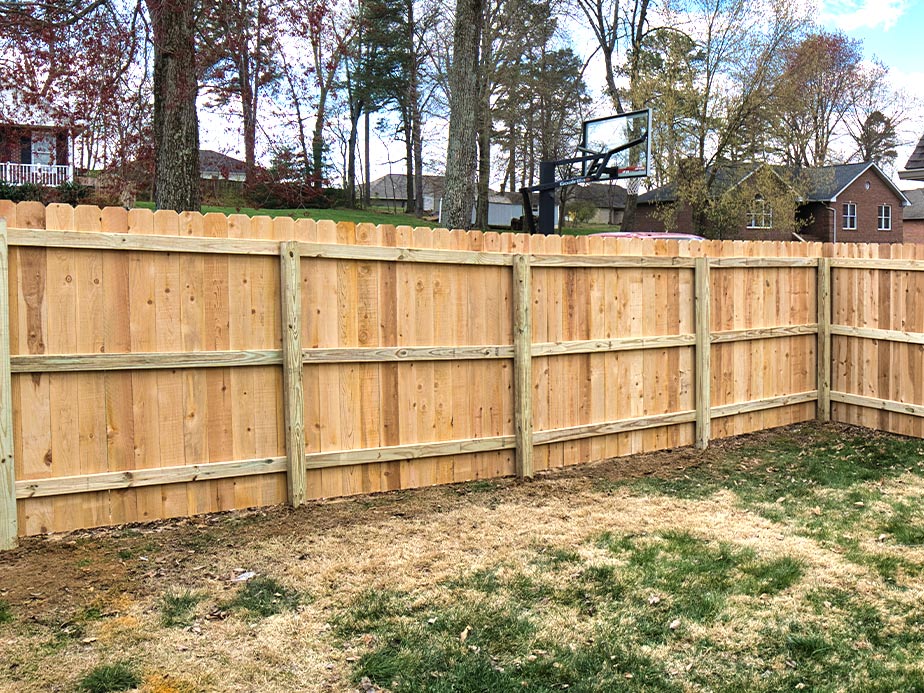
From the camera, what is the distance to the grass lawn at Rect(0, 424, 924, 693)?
345 centimetres

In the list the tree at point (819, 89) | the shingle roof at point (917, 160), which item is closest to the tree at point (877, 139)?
the tree at point (819, 89)

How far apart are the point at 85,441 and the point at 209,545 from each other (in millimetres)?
959

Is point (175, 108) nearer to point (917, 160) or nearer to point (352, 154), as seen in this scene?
point (917, 160)

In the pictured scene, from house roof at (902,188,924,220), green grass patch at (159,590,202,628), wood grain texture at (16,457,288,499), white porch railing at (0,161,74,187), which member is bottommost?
green grass patch at (159,590,202,628)

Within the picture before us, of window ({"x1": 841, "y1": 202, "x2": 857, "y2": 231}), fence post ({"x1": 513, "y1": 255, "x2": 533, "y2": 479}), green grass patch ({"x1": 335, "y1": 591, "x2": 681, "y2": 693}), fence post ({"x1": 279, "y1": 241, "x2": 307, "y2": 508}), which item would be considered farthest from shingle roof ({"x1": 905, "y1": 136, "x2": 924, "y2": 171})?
window ({"x1": 841, "y1": 202, "x2": 857, "y2": 231})

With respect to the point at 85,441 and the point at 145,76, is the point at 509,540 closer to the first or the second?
the point at 85,441

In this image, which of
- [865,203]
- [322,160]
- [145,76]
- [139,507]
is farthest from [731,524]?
[865,203]

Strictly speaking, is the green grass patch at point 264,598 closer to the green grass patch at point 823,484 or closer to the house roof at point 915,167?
the green grass patch at point 823,484

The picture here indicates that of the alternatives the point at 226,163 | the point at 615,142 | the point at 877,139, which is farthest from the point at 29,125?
the point at 877,139

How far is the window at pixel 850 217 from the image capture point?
40156 mm

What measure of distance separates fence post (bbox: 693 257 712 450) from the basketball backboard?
8.61m

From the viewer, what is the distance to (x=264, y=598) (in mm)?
4184

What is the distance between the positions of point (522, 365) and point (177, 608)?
3359 millimetres

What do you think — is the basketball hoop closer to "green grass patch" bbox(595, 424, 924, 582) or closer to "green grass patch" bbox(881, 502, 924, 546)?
"green grass patch" bbox(595, 424, 924, 582)
